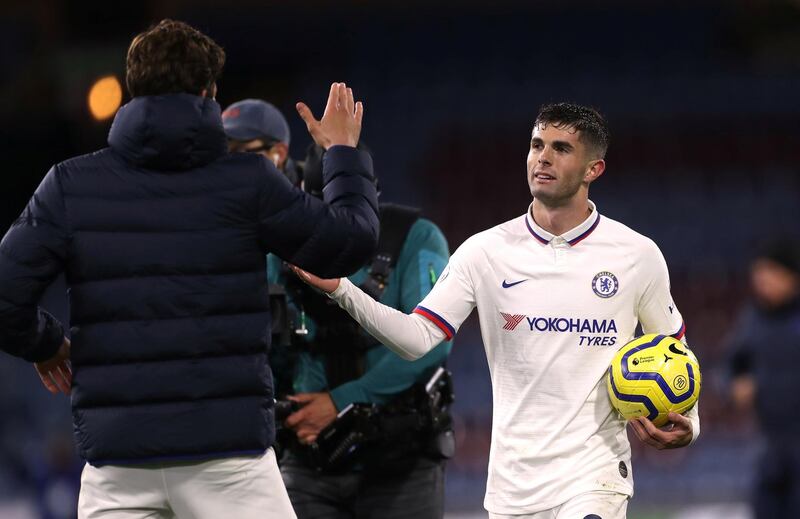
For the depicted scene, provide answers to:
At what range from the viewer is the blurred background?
1557 cm

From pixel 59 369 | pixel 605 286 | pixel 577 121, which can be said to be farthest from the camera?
pixel 577 121

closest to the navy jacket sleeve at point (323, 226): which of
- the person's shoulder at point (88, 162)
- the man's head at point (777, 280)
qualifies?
the person's shoulder at point (88, 162)

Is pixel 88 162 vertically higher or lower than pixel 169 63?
lower

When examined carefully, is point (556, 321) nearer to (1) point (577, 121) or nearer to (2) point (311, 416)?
(1) point (577, 121)

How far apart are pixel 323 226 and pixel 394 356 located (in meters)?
1.31

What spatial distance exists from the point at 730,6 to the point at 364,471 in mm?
14444

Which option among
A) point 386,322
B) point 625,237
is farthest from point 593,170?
point 386,322

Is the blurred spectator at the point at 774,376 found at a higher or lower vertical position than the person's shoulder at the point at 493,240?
lower

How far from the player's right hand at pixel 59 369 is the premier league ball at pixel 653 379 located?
168 cm

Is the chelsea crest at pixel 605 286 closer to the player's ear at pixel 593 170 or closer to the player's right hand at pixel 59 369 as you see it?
the player's ear at pixel 593 170

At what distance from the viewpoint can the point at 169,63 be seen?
3625 mm

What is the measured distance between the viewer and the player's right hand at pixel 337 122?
394 centimetres

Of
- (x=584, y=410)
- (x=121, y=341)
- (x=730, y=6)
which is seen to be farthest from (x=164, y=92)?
(x=730, y=6)

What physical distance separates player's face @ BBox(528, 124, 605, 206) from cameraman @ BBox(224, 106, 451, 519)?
65 centimetres
